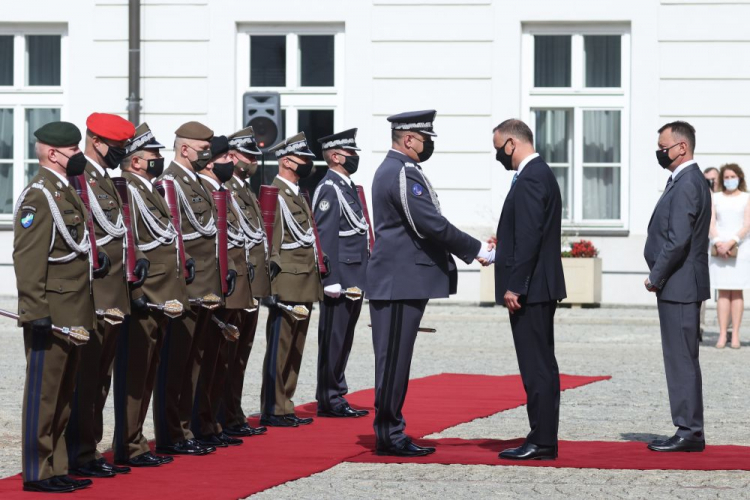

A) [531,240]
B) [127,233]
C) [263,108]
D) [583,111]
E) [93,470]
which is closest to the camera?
[93,470]

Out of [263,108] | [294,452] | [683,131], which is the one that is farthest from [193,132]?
[263,108]

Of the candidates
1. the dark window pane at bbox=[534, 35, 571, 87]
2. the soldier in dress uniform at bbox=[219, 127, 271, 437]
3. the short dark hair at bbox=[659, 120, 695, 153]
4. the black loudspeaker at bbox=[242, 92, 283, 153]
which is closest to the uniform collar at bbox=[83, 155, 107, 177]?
the soldier in dress uniform at bbox=[219, 127, 271, 437]

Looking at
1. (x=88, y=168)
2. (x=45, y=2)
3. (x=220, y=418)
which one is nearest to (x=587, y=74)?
(x=45, y=2)

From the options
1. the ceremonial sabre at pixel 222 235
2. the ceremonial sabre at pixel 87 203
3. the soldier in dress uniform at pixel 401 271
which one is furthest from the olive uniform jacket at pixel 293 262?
the ceremonial sabre at pixel 87 203

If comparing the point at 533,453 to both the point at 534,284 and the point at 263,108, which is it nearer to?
the point at 534,284

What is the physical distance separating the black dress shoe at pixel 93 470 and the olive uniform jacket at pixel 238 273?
155 centimetres

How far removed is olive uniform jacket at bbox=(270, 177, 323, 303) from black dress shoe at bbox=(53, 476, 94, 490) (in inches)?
111

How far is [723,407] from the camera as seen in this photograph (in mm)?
10781

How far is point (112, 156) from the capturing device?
771 centimetres

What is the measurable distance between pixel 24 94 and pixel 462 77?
6.27m

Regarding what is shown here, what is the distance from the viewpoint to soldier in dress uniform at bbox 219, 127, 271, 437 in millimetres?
9266

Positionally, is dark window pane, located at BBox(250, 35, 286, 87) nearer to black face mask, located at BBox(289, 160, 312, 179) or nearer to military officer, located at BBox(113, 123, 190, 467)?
black face mask, located at BBox(289, 160, 312, 179)

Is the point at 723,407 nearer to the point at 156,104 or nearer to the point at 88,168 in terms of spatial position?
the point at 88,168

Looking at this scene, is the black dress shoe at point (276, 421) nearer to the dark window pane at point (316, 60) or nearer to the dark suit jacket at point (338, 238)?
the dark suit jacket at point (338, 238)
